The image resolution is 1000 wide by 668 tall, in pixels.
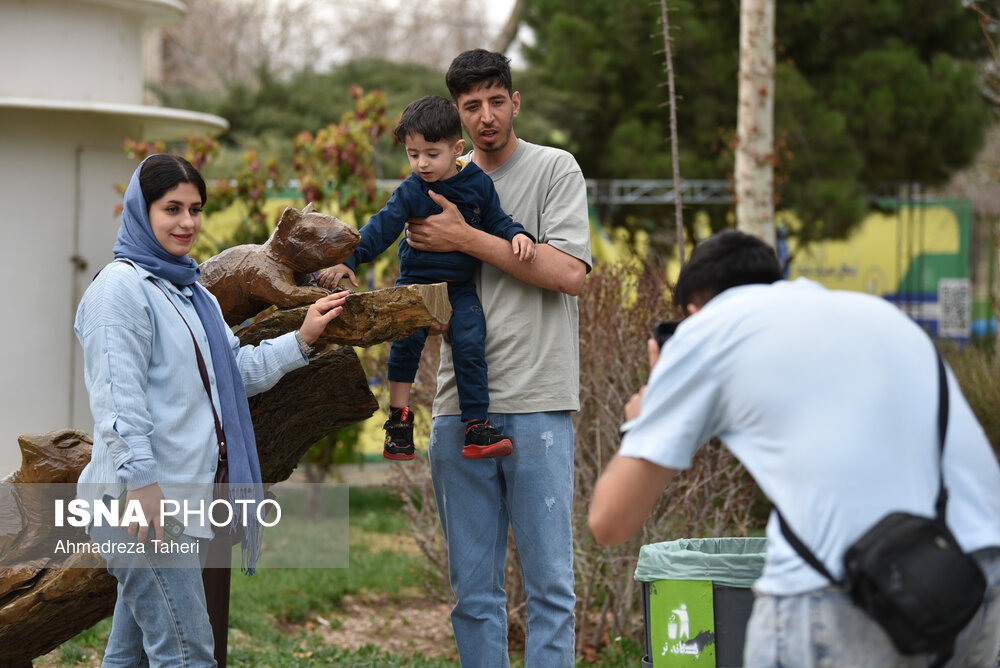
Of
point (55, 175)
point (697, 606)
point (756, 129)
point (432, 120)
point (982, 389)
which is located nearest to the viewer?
point (697, 606)

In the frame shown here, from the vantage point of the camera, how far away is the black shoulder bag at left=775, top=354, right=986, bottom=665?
193cm

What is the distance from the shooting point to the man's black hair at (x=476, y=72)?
339cm

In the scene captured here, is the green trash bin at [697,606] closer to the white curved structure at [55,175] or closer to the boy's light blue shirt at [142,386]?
the boy's light blue shirt at [142,386]

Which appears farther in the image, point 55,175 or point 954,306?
point 954,306

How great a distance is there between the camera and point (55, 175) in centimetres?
851

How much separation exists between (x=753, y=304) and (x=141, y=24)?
8.23 m

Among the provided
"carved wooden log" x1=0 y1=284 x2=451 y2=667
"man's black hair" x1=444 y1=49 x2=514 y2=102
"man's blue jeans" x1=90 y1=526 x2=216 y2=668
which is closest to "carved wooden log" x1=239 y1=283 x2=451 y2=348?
"carved wooden log" x1=0 y1=284 x2=451 y2=667

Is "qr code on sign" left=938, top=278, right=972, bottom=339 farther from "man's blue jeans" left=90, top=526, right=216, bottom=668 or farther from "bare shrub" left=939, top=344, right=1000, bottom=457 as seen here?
"man's blue jeans" left=90, top=526, right=216, bottom=668

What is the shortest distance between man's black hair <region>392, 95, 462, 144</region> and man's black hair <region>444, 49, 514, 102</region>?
123 millimetres

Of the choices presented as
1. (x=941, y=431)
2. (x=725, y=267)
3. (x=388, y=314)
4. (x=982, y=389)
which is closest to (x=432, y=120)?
(x=388, y=314)

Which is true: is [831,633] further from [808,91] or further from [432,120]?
[808,91]

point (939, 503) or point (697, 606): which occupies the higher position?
point (939, 503)

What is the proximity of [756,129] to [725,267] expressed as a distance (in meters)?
7.36

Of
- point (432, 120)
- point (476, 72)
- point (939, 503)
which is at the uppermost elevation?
point (476, 72)
